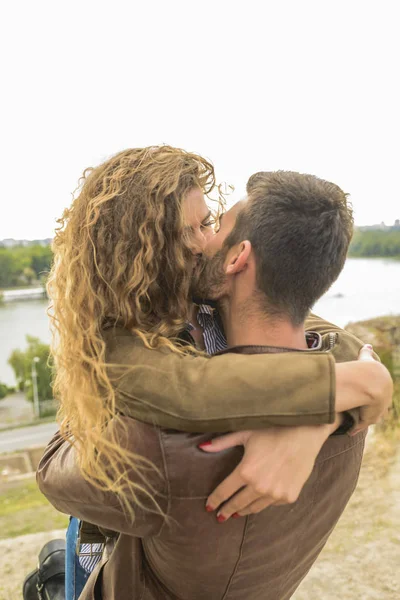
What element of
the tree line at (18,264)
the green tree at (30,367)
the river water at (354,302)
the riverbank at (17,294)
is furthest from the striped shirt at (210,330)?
the green tree at (30,367)

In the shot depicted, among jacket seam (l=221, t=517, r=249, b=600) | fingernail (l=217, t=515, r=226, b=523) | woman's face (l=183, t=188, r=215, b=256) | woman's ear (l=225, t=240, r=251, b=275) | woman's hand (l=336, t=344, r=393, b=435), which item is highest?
woman's face (l=183, t=188, r=215, b=256)

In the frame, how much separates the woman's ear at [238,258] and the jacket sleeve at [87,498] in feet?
1.35

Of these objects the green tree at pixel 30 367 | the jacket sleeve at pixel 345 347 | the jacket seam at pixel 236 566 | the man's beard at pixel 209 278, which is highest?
the man's beard at pixel 209 278

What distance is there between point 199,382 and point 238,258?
1.07 ft

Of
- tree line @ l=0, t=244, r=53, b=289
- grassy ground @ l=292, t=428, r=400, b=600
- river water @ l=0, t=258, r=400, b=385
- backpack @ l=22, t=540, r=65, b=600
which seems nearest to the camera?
backpack @ l=22, t=540, r=65, b=600

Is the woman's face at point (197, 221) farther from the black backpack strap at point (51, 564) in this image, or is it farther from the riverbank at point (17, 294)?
the riverbank at point (17, 294)

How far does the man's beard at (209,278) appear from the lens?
4.27 ft

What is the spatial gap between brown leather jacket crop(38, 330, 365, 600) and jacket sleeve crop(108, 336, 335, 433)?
0.13 ft

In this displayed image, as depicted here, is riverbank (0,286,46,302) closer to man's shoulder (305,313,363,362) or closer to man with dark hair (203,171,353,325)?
man's shoulder (305,313,363,362)

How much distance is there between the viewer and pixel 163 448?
1.01m

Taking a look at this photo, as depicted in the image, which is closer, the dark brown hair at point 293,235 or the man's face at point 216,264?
the dark brown hair at point 293,235

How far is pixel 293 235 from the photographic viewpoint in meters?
1.17

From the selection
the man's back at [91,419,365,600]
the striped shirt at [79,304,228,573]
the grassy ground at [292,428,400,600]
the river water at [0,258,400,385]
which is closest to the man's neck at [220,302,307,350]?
the striped shirt at [79,304,228,573]

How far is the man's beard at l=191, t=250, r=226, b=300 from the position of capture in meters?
1.30
